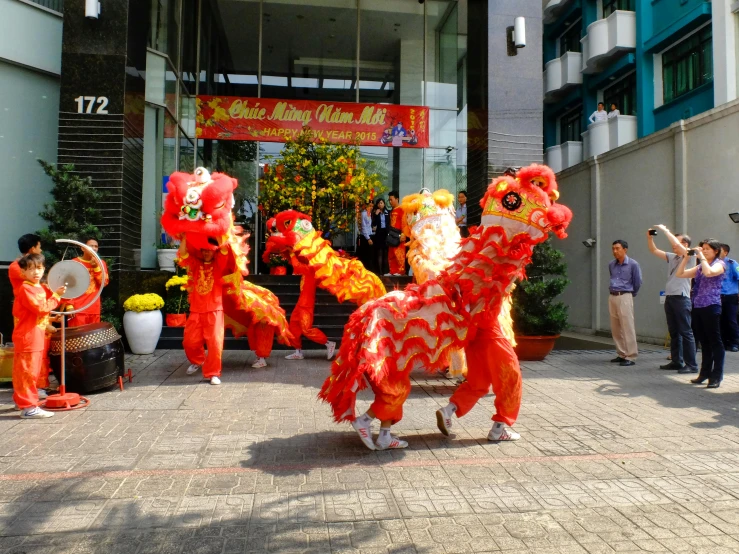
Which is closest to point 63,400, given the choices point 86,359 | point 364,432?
point 86,359

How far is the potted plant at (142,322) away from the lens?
879 cm

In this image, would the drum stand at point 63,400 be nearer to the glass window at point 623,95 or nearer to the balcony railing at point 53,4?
the balcony railing at point 53,4

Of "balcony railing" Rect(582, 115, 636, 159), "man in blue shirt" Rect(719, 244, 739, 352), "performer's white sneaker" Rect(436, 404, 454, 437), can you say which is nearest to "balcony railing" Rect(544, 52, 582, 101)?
"balcony railing" Rect(582, 115, 636, 159)

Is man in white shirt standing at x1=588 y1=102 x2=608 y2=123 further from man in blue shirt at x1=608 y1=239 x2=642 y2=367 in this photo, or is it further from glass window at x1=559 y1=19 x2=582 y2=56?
man in blue shirt at x1=608 y1=239 x2=642 y2=367

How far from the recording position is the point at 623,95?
19094mm

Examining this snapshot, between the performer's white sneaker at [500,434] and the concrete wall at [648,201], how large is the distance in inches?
293

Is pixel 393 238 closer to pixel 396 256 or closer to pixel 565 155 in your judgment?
pixel 396 256

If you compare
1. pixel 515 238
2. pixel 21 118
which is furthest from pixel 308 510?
pixel 21 118

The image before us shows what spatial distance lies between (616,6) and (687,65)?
3807 mm

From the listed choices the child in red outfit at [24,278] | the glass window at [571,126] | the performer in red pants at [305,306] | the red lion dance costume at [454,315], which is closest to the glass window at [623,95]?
the glass window at [571,126]

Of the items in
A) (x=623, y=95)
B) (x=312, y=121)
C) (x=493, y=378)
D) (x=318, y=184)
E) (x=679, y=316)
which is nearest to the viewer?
(x=493, y=378)

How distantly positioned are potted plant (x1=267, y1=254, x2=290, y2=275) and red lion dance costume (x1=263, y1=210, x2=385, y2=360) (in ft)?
12.5

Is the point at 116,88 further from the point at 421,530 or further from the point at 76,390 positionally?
the point at 421,530

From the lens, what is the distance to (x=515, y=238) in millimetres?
4086
